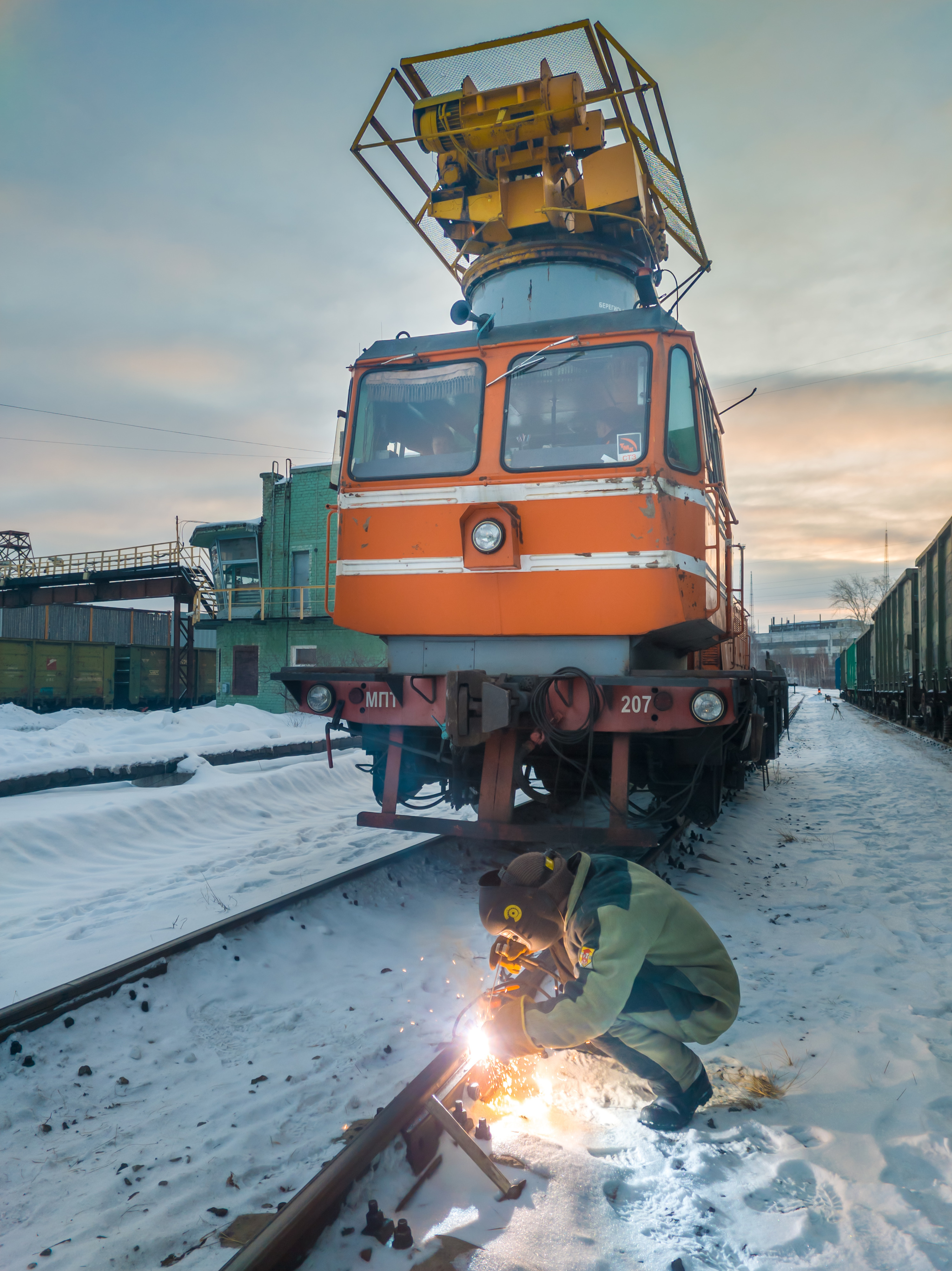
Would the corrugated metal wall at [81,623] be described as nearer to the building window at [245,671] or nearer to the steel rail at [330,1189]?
the building window at [245,671]

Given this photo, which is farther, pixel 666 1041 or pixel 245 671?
pixel 245 671

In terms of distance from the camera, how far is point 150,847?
275 inches

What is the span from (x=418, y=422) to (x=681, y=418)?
1.86 m

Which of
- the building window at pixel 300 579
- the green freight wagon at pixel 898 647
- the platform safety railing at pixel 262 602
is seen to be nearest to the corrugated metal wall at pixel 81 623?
the platform safety railing at pixel 262 602

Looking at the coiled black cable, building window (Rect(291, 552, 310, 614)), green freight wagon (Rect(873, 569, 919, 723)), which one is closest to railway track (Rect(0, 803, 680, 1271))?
the coiled black cable

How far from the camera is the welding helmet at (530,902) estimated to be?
2564 millimetres

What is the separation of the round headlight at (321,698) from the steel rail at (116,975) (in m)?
1.16

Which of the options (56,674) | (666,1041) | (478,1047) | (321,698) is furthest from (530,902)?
(56,674)

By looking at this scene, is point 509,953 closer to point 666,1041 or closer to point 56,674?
point 666,1041

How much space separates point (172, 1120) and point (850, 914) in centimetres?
419

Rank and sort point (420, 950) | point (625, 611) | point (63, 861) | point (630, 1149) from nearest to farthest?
point (630, 1149), point (420, 950), point (625, 611), point (63, 861)

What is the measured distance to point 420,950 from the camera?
443 centimetres

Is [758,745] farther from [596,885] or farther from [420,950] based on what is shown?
[596,885]

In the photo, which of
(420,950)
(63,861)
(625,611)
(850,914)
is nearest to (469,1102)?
(420,950)
